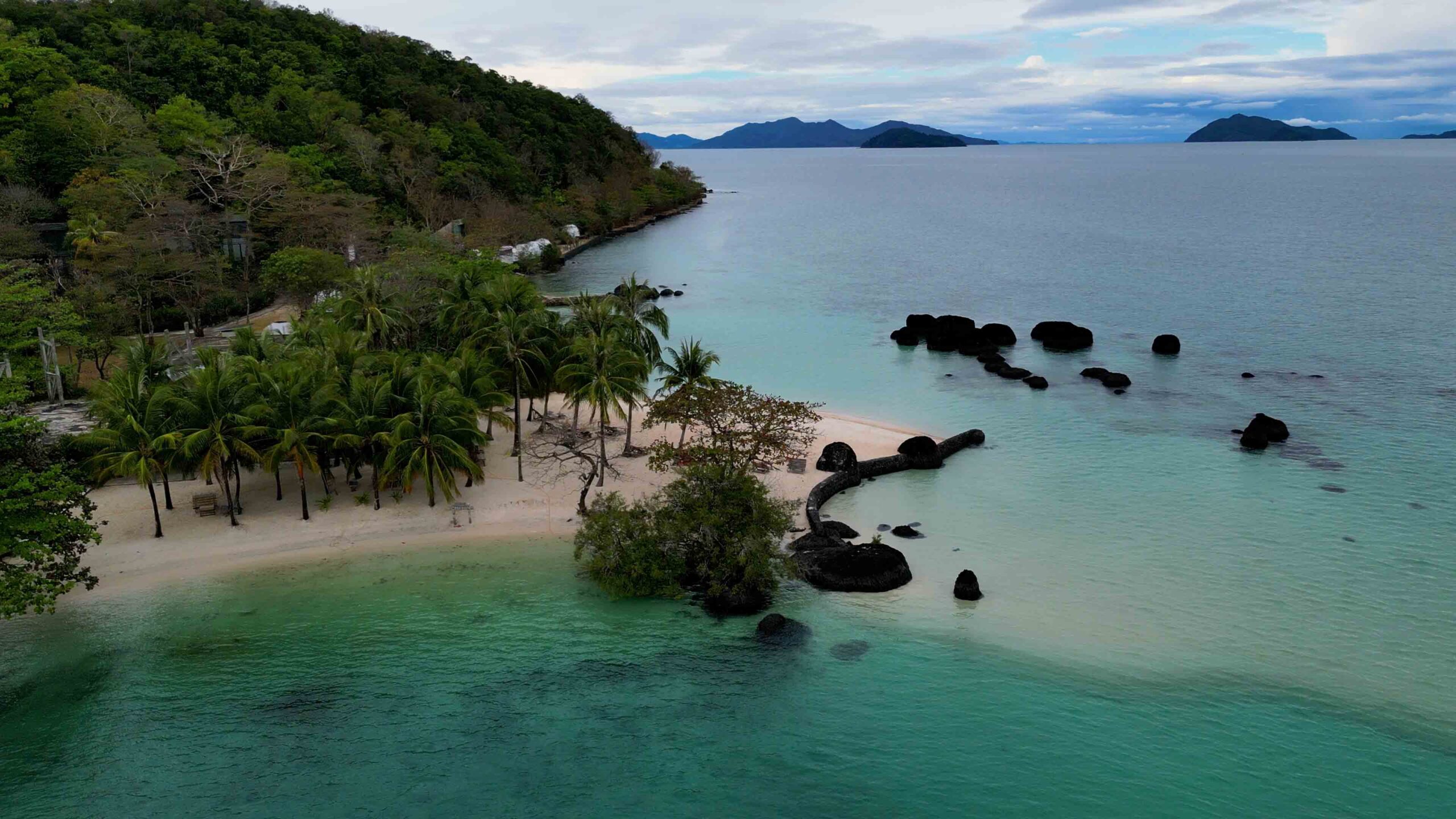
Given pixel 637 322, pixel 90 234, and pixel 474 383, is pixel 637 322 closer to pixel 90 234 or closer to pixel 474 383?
pixel 474 383

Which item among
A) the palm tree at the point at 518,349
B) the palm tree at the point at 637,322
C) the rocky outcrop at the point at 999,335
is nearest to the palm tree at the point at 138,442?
the palm tree at the point at 518,349

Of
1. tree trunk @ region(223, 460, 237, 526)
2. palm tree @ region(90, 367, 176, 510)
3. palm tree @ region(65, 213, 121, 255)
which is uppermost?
palm tree @ region(65, 213, 121, 255)

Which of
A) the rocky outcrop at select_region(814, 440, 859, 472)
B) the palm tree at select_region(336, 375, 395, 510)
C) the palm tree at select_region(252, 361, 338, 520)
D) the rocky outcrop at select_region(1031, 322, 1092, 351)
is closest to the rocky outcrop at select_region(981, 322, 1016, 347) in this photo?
the rocky outcrop at select_region(1031, 322, 1092, 351)

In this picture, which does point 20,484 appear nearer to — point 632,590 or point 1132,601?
point 632,590

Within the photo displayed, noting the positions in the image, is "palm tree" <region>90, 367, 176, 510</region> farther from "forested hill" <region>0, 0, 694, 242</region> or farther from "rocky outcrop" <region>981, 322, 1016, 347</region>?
"rocky outcrop" <region>981, 322, 1016, 347</region>

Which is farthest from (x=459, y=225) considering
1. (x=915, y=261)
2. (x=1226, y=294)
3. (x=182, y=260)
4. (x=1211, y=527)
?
(x=1211, y=527)

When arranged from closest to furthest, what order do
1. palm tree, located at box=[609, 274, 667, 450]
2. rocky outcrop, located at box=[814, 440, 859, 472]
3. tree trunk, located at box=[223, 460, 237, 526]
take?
tree trunk, located at box=[223, 460, 237, 526] → rocky outcrop, located at box=[814, 440, 859, 472] → palm tree, located at box=[609, 274, 667, 450]
